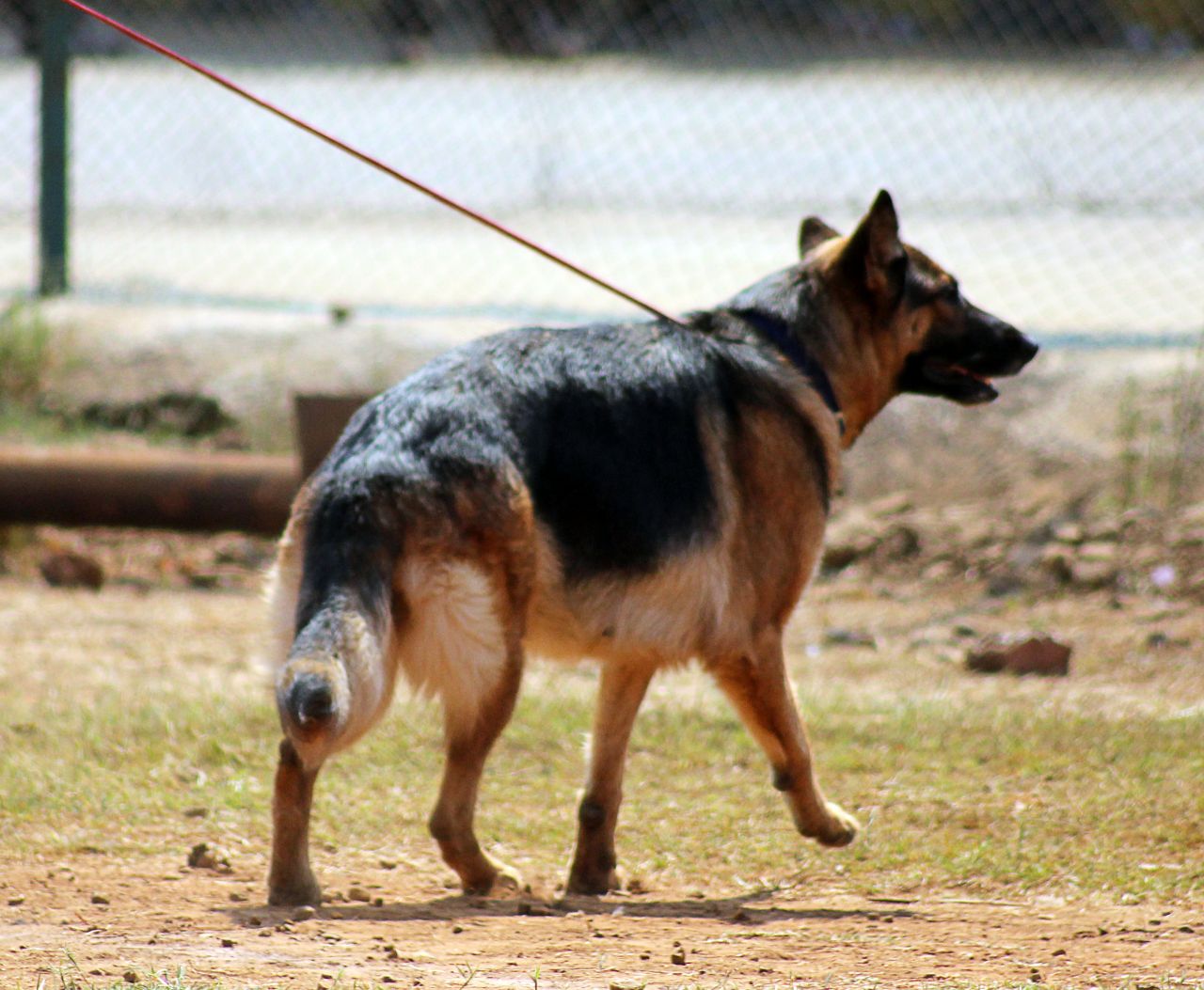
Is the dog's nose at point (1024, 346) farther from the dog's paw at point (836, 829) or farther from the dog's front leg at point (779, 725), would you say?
the dog's paw at point (836, 829)

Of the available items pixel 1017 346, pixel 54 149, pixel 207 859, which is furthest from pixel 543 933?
pixel 54 149

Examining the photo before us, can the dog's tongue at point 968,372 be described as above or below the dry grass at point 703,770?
above

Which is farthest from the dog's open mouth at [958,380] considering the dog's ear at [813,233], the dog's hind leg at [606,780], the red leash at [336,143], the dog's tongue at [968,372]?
the dog's hind leg at [606,780]

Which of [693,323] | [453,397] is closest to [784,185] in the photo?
[693,323]

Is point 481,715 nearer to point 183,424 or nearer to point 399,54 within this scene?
point 183,424

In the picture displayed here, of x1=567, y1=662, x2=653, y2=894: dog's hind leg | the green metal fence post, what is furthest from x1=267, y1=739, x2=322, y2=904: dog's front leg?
the green metal fence post

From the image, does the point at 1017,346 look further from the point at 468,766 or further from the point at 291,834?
the point at 291,834

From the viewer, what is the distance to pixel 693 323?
509 centimetres

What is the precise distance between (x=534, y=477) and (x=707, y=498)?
641 mm

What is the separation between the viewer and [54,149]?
1059 centimetres

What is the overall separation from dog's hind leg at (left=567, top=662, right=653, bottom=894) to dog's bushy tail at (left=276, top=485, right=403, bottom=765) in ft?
3.48

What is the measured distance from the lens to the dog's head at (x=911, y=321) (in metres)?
5.14

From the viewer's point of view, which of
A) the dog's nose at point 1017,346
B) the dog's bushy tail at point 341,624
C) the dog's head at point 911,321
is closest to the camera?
the dog's bushy tail at point 341,624

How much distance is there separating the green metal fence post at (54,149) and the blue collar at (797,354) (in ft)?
22.5
